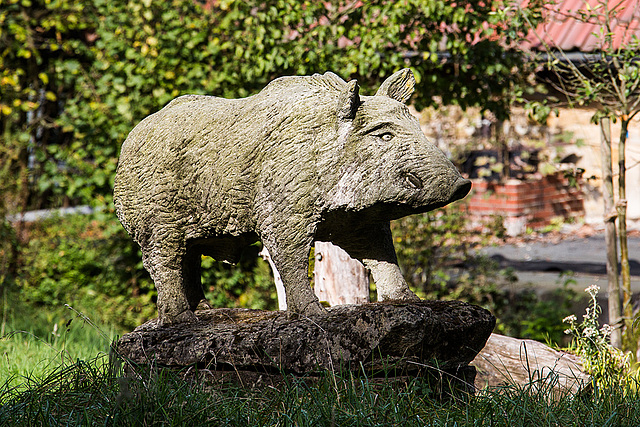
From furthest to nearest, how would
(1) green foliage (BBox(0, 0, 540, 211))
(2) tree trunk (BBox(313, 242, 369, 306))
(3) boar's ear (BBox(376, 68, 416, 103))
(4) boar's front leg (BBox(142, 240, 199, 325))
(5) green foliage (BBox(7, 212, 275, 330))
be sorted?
(5) green foliage (BBox(7, 212, 275, 330)), (1) green foliage (BBox(0, 0, 540, 211)), (2) tree trunk (BBox(313, 242, 369, 306)), (4) boar's front leg (BBox(142, 240, 199, 325)), (3) boar's ear (BBox(376, 68, 416, 103))

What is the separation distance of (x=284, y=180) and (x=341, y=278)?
1711mm

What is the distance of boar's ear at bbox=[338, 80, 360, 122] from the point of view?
282cm

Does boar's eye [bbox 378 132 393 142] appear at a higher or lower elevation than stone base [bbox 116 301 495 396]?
higher

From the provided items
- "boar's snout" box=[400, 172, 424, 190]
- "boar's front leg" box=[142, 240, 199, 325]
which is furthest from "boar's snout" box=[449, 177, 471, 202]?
"boar's front leg" box=[142, 240, 199, 325]

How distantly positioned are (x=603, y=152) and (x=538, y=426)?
2.79 meters

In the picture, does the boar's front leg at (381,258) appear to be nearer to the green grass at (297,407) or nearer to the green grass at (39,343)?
the green grass at (297,407)

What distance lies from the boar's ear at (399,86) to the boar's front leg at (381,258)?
599 millimetres

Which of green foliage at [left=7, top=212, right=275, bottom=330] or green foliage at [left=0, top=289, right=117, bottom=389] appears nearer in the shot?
green foliage at [left=0, top=289, right=117, bottom=389]

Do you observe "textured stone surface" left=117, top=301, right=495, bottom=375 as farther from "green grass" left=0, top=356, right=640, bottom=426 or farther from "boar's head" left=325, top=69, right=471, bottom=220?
"boar's head" left=325, top=69, right=471, bottom=220

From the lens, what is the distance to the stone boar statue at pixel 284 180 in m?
2.82

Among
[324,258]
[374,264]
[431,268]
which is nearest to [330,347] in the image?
[374,264]

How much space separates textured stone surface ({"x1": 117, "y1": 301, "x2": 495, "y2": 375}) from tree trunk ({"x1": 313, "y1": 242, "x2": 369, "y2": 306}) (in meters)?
1.37

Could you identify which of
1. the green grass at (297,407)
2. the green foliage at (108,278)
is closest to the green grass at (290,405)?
the green grass at (297,407)

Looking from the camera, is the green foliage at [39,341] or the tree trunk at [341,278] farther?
the tree trunk at [341,278]
